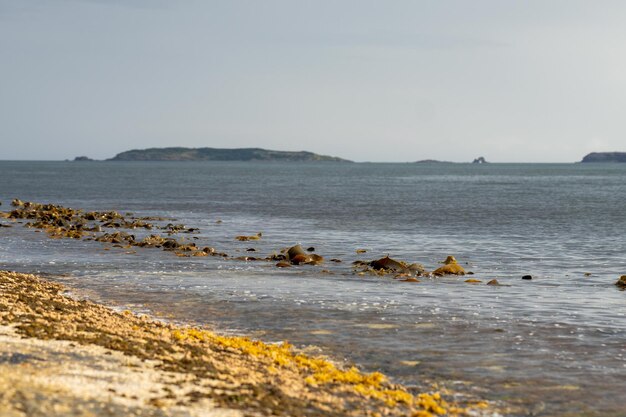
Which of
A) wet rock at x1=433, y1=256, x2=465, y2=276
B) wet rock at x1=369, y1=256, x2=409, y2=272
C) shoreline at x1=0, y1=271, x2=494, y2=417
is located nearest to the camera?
shoreline at x1=0, y1=271, x2=494, y2=417

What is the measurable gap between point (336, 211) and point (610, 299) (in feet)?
181

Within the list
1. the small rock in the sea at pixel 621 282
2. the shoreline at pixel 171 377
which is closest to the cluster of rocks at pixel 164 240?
the small rock in the sea at pixel 621 282

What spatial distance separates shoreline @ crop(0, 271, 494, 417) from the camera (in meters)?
13.7

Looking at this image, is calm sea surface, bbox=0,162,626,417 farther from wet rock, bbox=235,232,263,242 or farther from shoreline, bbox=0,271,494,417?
shoreline, bbox=0,271,494,417

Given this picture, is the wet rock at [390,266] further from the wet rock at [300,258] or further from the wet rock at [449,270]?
the wet rock at [300,258]

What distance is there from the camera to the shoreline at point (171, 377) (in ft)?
44.9

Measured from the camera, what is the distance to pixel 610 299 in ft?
95.9

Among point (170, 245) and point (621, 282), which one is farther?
point (170, 245)

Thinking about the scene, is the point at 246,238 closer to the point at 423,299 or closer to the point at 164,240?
the point at 164,240

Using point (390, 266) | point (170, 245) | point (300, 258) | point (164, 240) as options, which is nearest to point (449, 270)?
point (390, 266)

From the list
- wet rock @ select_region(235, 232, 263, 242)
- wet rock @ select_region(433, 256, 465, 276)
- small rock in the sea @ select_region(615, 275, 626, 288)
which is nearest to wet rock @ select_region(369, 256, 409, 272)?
wet rock @ select_region(433, 256, 465, 276)

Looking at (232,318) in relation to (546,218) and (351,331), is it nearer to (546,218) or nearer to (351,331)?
(351,331)

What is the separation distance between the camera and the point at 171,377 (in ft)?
50.8

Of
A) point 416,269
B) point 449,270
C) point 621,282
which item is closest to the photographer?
point 621,282
